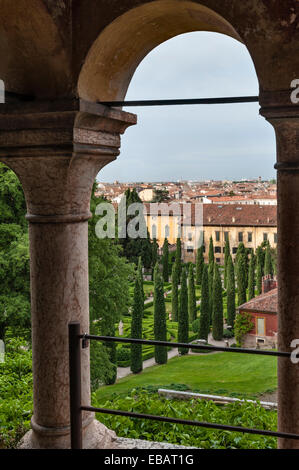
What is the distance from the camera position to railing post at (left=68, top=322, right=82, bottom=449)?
227 cm

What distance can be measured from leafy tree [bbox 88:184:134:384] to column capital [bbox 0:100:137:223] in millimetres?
11757

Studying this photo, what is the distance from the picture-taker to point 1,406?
186 inches

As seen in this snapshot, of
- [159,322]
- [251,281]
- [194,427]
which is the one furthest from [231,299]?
[194,427]

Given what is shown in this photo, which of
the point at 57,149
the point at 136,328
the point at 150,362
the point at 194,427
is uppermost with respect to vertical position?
the point at 57,149

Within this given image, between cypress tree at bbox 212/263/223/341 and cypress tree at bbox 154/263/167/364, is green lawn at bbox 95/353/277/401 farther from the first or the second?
cypress tree at bbox 212/263/223/341

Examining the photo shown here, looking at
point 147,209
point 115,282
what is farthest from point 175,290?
point 115,282

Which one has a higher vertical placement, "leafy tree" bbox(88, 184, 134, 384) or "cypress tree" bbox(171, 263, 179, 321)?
"leafy tree" bbox(88, 184, 134, 384)

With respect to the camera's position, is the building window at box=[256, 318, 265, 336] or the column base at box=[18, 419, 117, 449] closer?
the column base at box=[18, 419, 117, 449]

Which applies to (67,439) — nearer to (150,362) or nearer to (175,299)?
(150,362)

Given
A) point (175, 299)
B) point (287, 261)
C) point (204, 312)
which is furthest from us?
point (175, 299)

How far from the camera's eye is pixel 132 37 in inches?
114

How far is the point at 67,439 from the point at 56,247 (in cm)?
101

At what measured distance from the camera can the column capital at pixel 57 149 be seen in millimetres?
2732

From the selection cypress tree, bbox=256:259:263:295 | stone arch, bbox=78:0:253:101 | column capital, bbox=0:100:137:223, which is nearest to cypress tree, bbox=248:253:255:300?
cypress tree, bbox=256:259:263:295
